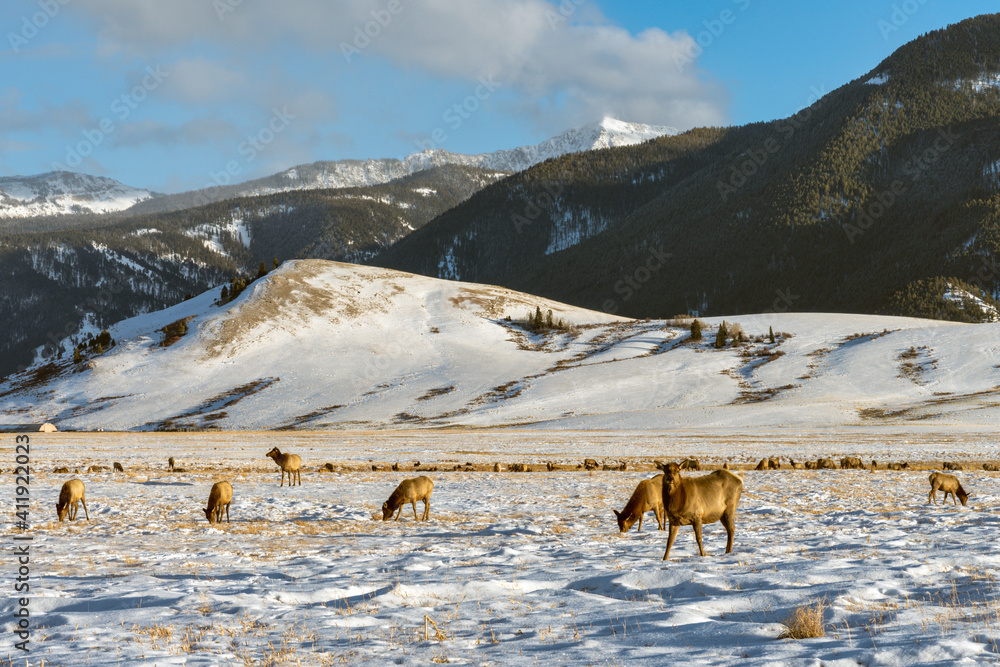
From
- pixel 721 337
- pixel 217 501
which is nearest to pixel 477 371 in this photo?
pixel 721 337

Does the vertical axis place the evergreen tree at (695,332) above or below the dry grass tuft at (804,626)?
above

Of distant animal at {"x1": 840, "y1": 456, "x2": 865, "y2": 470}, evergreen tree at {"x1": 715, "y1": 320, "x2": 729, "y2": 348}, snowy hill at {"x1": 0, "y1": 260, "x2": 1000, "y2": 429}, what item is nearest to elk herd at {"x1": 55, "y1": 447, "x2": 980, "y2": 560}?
distant animal at {"x1": 840, "y1": 456, "x2": 865, "y2": 470}

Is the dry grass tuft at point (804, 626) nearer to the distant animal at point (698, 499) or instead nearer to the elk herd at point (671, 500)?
the elk herd at point (671, 500)

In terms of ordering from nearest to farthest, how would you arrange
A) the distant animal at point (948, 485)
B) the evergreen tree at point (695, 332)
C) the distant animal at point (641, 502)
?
the distant animal at point (641, 502) < the distant animal at point (948, 485) < the evergreen tree at point (695, 332)

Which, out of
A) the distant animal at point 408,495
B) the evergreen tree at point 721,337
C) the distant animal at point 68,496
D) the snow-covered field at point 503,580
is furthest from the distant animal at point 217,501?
the evergreen tree at point 721,337

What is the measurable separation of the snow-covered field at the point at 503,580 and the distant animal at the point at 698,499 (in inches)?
28.2

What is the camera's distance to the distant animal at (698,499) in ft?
41.6

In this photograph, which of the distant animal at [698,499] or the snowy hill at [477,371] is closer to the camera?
the distant animal at [698,499]

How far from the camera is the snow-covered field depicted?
319 inches

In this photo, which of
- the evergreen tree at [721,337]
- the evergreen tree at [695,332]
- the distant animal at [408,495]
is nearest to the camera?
the distant animal at [408,495]

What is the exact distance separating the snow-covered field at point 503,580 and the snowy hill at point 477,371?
5521 centimetres

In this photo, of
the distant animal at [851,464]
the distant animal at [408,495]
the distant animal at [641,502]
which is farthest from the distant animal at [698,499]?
the distant animal at [851,464]

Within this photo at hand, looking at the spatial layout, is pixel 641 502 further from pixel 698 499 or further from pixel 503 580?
pixel 503 580

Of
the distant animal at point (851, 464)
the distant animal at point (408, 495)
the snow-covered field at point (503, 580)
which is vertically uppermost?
the distant animal at point (408, 495)
